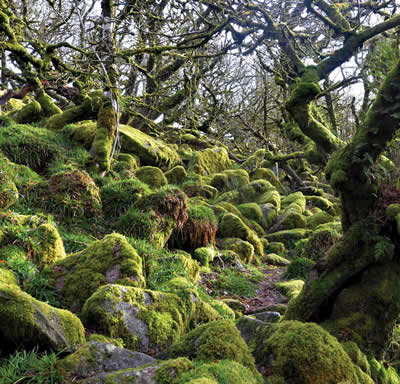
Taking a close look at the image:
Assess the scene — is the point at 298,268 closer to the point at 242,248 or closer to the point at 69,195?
the point at 242,248

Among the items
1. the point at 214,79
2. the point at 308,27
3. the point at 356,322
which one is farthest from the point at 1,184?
the point at 214,79

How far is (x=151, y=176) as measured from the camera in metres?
9.96

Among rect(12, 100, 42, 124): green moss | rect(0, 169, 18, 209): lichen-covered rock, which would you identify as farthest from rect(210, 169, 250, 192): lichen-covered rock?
rect(0, 169, 18, 209): lichen-covered rock

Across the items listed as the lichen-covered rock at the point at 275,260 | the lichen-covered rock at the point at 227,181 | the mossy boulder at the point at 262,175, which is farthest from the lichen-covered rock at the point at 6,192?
the mossy boulder at the point at 262,175

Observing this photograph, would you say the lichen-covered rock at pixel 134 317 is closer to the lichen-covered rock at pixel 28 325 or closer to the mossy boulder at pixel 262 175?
the lichen-covered rock at pixel 28 325

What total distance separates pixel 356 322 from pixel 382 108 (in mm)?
2510

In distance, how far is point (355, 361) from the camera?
3658 millimetres

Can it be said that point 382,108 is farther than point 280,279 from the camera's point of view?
No

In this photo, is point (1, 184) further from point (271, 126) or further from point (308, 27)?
point (271, 126)

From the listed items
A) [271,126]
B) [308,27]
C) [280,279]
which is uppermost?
[308,27]

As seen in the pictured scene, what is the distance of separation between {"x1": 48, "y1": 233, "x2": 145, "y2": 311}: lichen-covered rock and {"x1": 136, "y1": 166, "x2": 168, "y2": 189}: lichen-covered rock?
5.00 meters

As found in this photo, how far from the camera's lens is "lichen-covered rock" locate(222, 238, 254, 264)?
8930mm

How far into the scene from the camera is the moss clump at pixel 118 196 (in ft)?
24.7

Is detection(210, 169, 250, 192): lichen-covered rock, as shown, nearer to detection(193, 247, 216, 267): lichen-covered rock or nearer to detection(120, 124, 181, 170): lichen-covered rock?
detection(120, 124, 181, 170): lichen-covered rock
